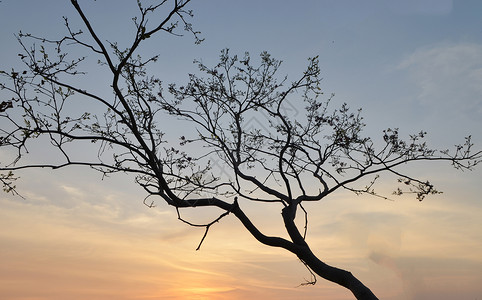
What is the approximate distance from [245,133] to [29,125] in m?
4.87

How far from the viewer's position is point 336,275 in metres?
8.95

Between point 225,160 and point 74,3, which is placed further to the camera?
point 225,160

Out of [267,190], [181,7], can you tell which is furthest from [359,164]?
[181,7]

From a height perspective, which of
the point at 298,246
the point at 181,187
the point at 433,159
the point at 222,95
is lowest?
the point at 298,246

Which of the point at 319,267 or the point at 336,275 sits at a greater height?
the point at 319,267

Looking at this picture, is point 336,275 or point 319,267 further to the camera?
point 319,267

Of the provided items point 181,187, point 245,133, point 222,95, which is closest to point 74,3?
point 181,187

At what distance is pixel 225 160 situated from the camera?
1033 cm

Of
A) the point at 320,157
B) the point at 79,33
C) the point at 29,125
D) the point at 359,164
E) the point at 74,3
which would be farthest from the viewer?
the point at 320,157

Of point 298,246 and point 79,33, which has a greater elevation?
point 79,33

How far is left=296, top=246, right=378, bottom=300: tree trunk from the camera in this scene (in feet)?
28.1

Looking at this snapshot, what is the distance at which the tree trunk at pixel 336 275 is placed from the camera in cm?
855

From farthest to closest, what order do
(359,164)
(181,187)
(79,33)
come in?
1. (359,164)
2. (181,187)
3. (79,33)

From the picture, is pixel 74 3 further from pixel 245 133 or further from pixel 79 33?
pixel 245 133
